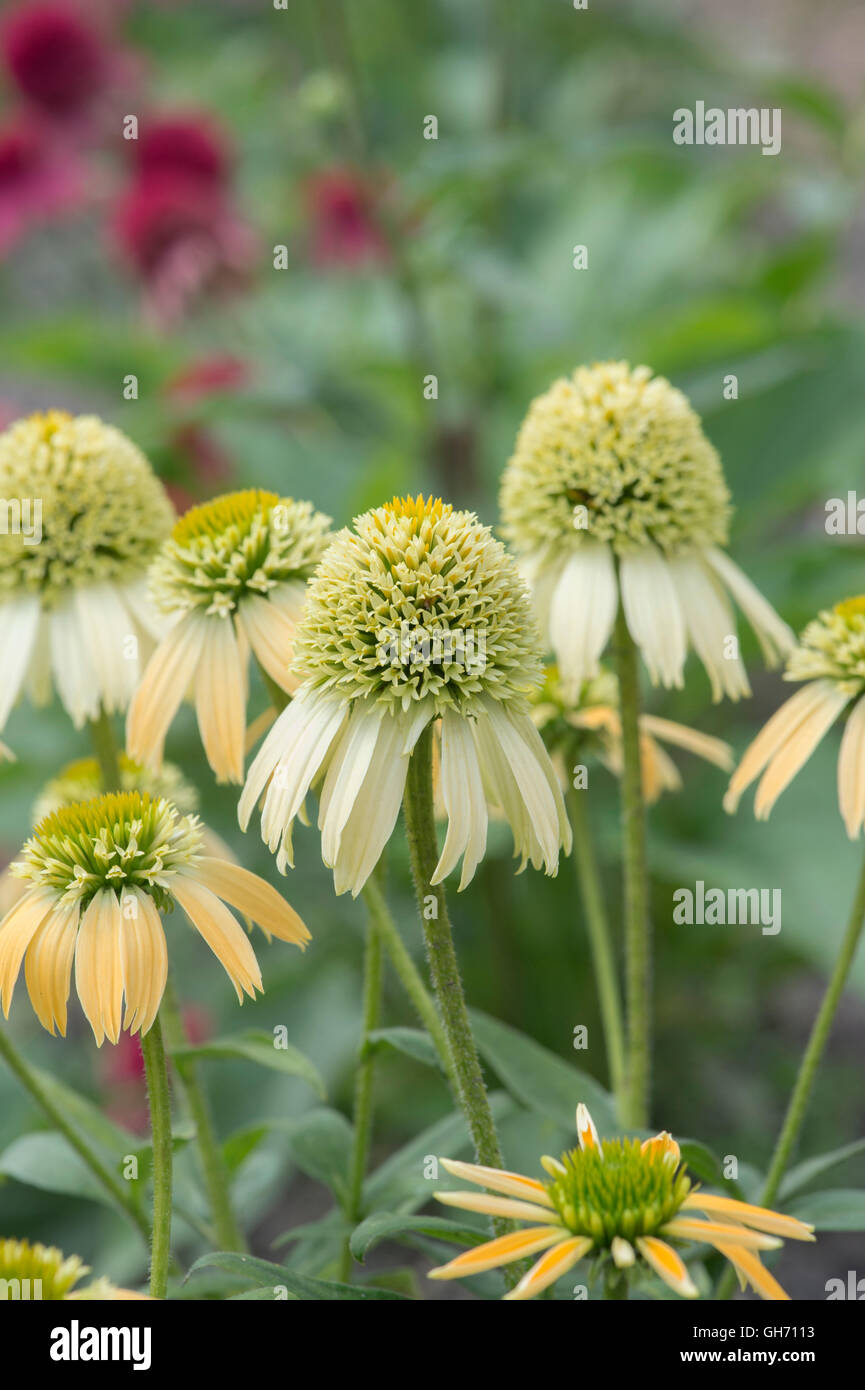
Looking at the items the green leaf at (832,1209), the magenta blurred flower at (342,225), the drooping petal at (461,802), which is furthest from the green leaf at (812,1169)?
the magenta blurred flower at (342,225)

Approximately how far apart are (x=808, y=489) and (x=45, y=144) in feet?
3.37

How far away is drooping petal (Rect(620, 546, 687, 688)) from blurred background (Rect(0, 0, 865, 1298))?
32cm

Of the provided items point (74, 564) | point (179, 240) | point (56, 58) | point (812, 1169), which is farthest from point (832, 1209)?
→ point (56, 58)

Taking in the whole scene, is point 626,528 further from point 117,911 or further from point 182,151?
point 182,151

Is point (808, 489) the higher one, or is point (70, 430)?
point (808, 489)

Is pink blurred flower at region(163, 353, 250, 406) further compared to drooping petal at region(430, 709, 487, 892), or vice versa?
pink blurred flower at region(163, 353, 250, 406)

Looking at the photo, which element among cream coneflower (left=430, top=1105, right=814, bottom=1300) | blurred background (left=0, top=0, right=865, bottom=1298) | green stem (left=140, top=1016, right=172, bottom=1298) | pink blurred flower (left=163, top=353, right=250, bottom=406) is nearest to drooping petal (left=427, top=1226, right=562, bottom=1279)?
cream coneflower (left=430, top=1105, right=814, bottom=1300)

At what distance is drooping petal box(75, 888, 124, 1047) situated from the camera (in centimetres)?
46

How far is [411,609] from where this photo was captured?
0.46 metres

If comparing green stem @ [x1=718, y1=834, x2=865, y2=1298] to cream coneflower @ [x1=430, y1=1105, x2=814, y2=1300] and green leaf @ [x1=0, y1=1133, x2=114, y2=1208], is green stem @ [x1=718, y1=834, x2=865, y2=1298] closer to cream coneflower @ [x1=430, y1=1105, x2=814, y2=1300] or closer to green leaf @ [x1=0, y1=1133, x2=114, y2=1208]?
cream coneflower @ [x1=430, y1=1105, x2=814, y2=1300]

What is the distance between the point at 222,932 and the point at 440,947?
8 cm

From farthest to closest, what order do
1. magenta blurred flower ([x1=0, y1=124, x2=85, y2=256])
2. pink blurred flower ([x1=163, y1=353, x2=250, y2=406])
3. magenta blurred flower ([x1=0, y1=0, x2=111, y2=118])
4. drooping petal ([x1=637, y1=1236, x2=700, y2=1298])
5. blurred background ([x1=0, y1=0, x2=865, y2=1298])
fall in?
magenta blurred flower ([x1=0, y1=0, x2=111, y2=118])
magenta blurred flower ([x1=0, y1=124, x2=85, y2=256])
pink blurred flower ([x1=163, y1=353, x2=250, y2=406])
blurred background ([x1=0, y1=0, x2=865, y2=1298])
drooping petal ([x1=637, y1=1236, x2=700, y2=1298])
